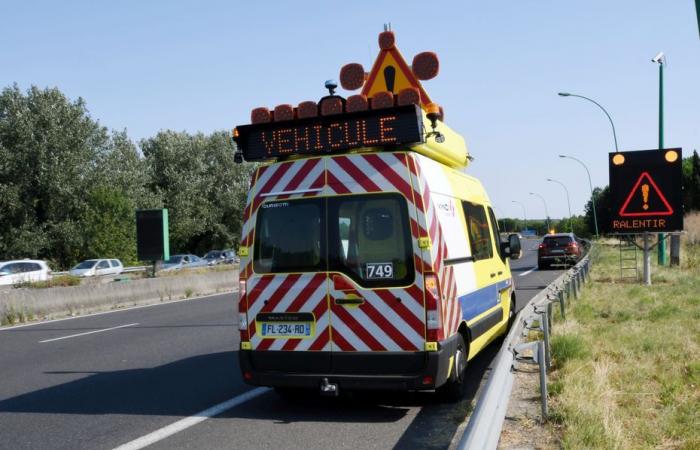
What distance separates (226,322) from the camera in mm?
14023

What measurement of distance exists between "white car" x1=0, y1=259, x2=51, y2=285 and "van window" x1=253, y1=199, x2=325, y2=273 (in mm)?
25698

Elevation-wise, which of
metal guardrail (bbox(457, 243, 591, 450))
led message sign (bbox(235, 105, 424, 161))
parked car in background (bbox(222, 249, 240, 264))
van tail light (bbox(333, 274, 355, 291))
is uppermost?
led message sign (bbox(235, 105, 424, 161))

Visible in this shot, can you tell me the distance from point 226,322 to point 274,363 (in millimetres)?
8008

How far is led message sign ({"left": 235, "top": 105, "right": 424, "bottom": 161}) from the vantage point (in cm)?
615

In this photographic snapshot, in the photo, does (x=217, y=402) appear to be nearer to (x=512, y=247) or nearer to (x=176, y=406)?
(x=176, y=406)

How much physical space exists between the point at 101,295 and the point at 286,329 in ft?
46.0

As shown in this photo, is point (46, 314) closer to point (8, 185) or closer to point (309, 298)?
point (309, 298)

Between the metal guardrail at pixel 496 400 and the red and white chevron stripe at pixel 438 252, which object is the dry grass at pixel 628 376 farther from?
the red and white chevron stripe at pixel 438 252

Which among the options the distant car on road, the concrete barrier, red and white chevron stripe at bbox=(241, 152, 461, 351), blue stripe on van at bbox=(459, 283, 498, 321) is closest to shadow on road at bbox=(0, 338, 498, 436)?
red and white chevron stripe at bbox=(241, 152, 461, 351)

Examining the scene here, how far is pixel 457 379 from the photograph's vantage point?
20.9 feet

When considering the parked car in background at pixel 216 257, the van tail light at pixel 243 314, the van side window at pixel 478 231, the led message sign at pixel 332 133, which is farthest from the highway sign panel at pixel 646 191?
the parked car in background at pixel 216 257

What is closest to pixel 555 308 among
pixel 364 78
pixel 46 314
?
pixel 364 78

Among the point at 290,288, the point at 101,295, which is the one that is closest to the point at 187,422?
the point at 290,288

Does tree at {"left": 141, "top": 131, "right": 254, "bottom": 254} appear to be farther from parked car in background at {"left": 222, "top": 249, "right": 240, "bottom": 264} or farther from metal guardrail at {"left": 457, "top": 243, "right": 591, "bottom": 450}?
metal guardrail at {"left": 457, "top": 243, "right": 591, "bottom": 450}
